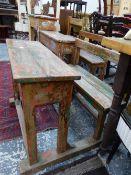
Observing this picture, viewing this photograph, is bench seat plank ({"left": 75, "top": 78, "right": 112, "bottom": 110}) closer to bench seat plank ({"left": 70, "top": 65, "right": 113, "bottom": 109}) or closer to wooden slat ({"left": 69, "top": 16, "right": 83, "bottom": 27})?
bench seat plank ({"left": 70, "top": 65, "right": 113, "bottom": 109})

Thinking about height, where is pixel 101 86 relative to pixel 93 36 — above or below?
below

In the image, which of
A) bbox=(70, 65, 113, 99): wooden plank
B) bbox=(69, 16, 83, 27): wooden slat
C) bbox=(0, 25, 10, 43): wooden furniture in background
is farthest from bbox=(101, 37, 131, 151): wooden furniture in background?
bbox=(0, 25, 10, 43): wooden furniture in background

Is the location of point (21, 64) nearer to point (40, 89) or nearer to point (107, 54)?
point (40, 89)

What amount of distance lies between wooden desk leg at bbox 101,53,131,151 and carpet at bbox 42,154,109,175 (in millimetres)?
168

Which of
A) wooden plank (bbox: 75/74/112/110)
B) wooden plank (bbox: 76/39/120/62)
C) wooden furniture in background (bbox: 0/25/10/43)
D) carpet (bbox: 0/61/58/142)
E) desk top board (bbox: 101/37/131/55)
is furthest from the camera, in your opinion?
wooden furniture in background (bbox: 0/25/10/43)

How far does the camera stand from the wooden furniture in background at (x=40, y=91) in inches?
37.5

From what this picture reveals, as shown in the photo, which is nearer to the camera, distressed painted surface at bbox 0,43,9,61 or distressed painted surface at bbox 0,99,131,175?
distressed painted surface at bbox 0,99,131,175

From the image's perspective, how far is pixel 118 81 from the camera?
3.50 feet

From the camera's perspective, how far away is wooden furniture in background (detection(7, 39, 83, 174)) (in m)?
0.95

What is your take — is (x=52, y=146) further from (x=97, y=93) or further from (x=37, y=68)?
(x=37, y=68)

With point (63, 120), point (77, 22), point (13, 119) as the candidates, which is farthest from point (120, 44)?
point (77, 22)

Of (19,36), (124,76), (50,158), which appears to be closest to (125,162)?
(50,158)

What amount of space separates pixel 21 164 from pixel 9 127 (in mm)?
517

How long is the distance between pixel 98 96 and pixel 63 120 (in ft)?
1.35
